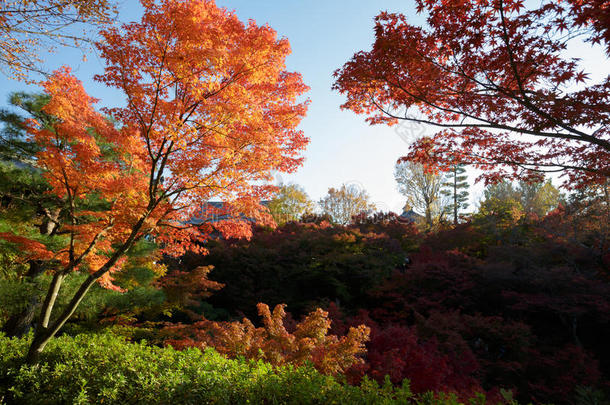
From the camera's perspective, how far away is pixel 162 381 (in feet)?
10.6

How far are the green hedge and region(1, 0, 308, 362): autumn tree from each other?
0.48 m

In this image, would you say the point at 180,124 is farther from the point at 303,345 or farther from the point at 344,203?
the point at 344,203

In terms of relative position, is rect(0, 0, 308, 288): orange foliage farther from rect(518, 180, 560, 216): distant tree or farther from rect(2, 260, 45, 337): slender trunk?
rect(518, 180, 560, 216): distant tree

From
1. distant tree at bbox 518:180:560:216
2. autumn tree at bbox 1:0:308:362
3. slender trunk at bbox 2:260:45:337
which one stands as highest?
distant tree at bbox 518:180:560:216

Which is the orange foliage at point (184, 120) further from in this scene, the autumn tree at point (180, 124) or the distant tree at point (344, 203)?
the distant tree at point (344, 203)

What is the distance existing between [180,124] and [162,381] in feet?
10.4

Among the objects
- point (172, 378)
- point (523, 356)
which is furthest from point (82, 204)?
point (523, 356)

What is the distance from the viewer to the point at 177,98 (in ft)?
15.2

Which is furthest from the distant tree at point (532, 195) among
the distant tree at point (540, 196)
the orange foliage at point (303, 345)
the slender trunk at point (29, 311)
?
the slender trunk at point (29, 311)

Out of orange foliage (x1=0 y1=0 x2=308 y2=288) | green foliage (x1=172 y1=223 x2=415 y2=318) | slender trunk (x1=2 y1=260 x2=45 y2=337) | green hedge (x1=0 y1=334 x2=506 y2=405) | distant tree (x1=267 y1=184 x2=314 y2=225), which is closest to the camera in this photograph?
green hedge (x1=0 y1=334 x2=506 y2=405)

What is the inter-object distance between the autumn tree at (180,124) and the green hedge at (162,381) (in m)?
0.48

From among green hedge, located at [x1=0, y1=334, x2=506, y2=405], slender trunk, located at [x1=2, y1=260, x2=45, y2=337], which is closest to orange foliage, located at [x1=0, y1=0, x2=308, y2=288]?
green hedge, located at [x1=0, y1=334, x2=506, y2=405]

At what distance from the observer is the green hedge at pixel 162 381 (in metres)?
2.82

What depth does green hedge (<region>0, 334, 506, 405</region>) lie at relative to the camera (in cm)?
282
